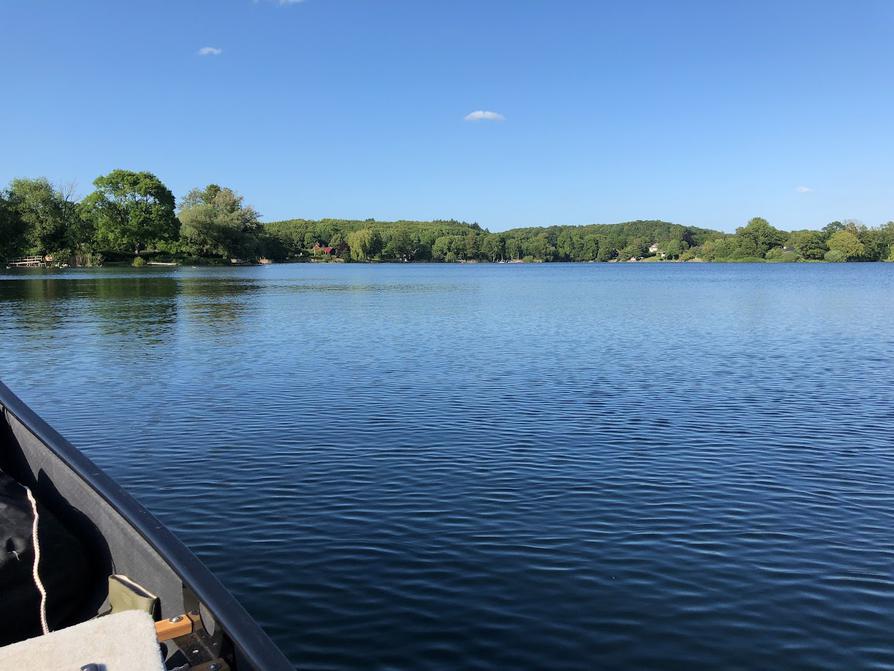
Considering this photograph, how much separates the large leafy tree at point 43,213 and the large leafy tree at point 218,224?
2971 cm

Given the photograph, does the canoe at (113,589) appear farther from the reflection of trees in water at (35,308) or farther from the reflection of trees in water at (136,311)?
the reflection of trees in water at (35,308)

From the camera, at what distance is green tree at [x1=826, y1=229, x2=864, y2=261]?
→ 556 feet

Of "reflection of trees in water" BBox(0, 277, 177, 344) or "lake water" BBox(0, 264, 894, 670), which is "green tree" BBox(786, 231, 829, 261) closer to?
"reflection of trees in water" BBox(0, 277, 177, 344)

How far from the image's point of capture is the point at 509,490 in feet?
32.1

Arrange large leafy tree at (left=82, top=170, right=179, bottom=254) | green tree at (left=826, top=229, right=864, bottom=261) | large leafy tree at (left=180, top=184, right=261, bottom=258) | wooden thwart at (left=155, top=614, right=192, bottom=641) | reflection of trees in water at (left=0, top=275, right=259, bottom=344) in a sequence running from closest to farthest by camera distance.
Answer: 1. wooden thwart at (left=155, top=614, right=192, bottom=641)
2. reflection of trees in water at (left=0, top=275, right=259, bottom=344)
3. large leafy tree at (left=82, top=170, right=179, bottom=254)
4. large leafy tree at (left=180, top=184, right=261, bottom=258)
5. green tree at (left=826, top=229, right=864, bottom=261)

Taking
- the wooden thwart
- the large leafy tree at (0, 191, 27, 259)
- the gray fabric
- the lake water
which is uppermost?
the large leafy tree at (0, 191, 27, 259)

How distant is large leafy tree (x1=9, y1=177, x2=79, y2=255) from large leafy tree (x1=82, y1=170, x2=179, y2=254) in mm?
17402

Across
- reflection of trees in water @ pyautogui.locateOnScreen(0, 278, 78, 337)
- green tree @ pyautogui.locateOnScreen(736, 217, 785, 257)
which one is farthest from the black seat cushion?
green tree @ pyautogui.locateOnScreen(736, 217, 785, 257)

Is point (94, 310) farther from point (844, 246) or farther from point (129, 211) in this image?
point (844, 246)

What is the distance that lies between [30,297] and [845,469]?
158 feet

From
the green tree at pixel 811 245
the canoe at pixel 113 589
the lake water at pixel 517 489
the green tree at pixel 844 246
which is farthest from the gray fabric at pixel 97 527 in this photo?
the green tree at pixel 811 245

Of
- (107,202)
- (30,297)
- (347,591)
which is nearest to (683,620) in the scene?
(347,591)

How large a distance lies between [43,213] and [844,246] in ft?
543

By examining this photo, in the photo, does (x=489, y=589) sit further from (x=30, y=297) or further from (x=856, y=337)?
(x=30, y=297)
